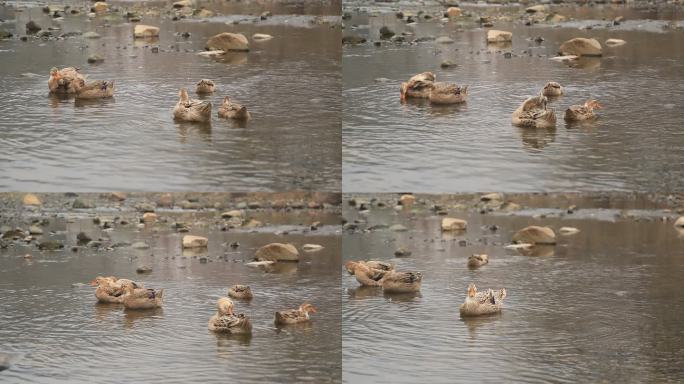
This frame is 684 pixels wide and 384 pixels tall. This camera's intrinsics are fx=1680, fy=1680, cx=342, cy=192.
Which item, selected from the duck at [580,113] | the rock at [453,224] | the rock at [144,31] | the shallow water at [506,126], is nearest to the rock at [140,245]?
the rock at [144,31]

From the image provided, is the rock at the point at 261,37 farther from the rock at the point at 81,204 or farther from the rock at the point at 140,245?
the rock at the point at 81,204

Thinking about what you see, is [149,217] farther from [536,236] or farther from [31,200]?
[536,236]

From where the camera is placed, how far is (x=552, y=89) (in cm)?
1939

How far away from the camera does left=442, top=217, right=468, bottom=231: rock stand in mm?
24562

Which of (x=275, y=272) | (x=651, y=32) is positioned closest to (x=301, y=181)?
(x=275, y=272)

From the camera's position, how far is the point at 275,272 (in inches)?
861

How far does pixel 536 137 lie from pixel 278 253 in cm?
542

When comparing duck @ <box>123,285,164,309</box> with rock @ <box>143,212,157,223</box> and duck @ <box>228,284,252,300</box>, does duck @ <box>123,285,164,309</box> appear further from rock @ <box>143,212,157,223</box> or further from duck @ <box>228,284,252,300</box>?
rock @ <box>143,212,157,223</box>

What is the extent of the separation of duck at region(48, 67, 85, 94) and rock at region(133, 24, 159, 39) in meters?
3.35

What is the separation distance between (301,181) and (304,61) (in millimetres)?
3615

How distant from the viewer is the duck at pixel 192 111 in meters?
18.3

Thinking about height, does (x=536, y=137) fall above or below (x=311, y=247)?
above

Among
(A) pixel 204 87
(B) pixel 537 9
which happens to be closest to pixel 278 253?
(A) pixel 204 87

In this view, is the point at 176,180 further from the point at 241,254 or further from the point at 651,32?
the point at 651,32
